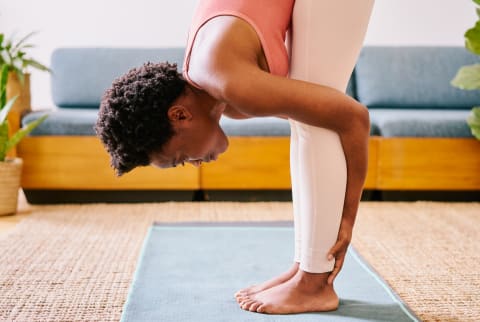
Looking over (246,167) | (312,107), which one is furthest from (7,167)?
(312,107)

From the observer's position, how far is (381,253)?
190 centimetres

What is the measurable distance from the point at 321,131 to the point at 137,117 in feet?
1.31

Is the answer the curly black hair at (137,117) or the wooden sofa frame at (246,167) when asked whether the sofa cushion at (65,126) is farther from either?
the curly black hair at (137,117)

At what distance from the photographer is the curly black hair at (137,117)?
3.92ft

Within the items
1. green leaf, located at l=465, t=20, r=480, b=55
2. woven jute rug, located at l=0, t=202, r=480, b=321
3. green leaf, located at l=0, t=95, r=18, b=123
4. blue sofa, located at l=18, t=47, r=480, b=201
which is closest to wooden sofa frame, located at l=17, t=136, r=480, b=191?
blue sofa, located at l=18, t=47, r=480, b=201

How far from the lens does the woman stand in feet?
3.67

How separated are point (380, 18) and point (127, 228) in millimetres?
2110

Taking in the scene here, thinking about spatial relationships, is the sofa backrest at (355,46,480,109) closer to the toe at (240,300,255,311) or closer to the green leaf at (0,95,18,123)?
the green leaf at (0,95,18,123)

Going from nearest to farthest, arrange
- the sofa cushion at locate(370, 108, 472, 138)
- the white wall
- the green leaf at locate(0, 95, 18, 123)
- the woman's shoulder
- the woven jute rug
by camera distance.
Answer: the woman's shoulder
the woven jute rug
the green leaf at locate(0, 95, 18, 123)
the sofa cushion at locate(370, 108, 472, 138)
the white wall

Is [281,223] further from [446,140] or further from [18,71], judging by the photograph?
[18,71]

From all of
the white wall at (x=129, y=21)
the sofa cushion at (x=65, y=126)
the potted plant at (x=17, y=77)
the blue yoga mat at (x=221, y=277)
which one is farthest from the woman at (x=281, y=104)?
the white wall at (x=129, y=21)

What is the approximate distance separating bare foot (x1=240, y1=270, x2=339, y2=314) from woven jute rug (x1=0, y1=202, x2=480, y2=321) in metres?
0.24

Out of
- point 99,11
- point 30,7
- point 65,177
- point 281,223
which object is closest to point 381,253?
point 281,223

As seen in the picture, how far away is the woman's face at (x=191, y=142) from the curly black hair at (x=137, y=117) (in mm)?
20
